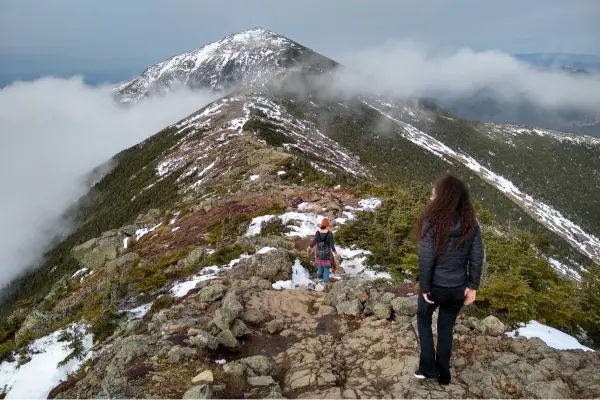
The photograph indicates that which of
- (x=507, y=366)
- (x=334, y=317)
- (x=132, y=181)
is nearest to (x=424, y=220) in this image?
(x=507, y=366)

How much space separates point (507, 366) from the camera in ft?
26.9

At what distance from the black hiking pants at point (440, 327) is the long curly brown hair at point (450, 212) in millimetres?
837

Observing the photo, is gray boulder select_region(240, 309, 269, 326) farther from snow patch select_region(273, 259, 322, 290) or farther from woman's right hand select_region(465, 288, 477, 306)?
woman's right hand select_region(465, 288, 477, 306)

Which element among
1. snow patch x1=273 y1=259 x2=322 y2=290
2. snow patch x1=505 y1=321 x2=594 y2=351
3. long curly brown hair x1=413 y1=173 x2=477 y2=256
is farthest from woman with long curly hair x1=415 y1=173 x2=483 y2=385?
snow patch x1=273 y1=259 x2=322 y2=290

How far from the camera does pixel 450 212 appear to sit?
21.6ft

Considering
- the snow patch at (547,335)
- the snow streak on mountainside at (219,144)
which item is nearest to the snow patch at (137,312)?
the snow patch at (547,335)

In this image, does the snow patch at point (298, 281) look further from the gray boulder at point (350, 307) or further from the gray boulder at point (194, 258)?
the gray boulder at point (194, 258)

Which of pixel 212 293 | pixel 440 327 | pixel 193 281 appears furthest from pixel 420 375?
pixel 193 281

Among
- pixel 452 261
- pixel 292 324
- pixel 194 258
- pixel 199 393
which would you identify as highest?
pixel 452 261

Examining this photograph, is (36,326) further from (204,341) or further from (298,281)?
(204,341)

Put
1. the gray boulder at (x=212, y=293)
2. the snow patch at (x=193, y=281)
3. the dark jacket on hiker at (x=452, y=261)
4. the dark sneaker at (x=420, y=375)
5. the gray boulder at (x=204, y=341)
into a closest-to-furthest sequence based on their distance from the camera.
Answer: the dark jacket on hiker at (x=452, y=261) < the dark sneaker at (x=420, y=375) < the gray boulder at (x=204, y=341) < the gray boulder at (x=212, y=293) < the snow patch at (x=193, y=281)

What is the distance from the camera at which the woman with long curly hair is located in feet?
21.7

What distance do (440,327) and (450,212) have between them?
2303 millimetres

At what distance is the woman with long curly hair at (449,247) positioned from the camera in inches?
261
